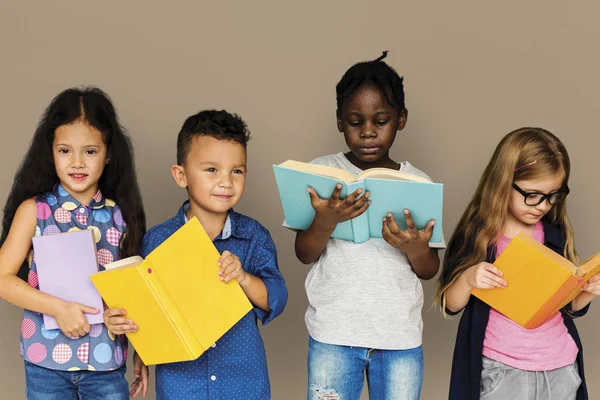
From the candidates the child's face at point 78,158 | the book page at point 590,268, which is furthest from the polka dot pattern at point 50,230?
the book page at point 590,268

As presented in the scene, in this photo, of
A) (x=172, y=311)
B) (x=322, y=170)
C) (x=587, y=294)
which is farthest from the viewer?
(x=587, y=294)

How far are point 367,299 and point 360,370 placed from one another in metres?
0.23

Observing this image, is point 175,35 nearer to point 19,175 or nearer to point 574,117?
point 19,175

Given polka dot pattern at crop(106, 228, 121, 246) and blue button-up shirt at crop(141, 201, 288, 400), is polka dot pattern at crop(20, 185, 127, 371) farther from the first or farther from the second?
blue button-up shirt at crop(141, 201, 288, 400)

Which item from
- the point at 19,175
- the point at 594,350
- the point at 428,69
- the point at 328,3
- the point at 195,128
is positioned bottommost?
the point at 594,350

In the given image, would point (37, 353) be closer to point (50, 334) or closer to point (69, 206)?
point (50, 334)

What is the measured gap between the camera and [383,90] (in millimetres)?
2133

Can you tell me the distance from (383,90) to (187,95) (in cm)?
103

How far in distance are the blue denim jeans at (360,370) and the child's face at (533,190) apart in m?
0.52

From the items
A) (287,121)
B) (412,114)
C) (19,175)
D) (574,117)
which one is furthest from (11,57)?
(574,117)

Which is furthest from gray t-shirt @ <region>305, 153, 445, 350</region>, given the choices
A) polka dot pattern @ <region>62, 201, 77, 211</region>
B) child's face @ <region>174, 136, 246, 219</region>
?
polka dot pattern @ <region>62, 201, 77, 211</region>

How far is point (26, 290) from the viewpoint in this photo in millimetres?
1943

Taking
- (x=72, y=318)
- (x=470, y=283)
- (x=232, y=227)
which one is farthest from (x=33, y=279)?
(x=470, y=283)

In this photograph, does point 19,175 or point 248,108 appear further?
point 248,108
